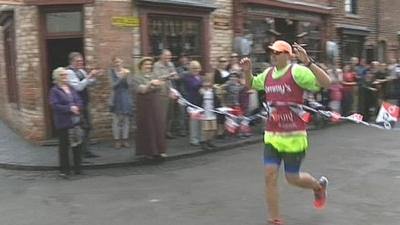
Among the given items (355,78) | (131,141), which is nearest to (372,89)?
(355,78)

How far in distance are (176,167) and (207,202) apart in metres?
2.68

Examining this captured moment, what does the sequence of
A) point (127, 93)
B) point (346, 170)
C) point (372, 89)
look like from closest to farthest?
point (346, 170) → point (127, 93) → point (372, 89)

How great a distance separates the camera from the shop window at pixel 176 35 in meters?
13.0

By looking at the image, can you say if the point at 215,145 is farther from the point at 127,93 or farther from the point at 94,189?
the point at 94,189

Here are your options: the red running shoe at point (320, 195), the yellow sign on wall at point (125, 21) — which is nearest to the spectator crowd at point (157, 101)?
the yellow sign on wall at point (125, 21)

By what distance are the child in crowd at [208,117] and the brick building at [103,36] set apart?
1.89m

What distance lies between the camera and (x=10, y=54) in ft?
47.4

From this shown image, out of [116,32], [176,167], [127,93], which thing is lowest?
[176,167]

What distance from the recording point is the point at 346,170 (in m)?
8.77

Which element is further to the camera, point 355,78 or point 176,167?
point 355,78

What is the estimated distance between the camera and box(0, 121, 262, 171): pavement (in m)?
9.95

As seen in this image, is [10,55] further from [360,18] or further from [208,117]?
[360,18]

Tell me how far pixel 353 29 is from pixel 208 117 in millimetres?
11876

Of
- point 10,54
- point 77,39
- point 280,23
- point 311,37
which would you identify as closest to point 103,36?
point 77,39
